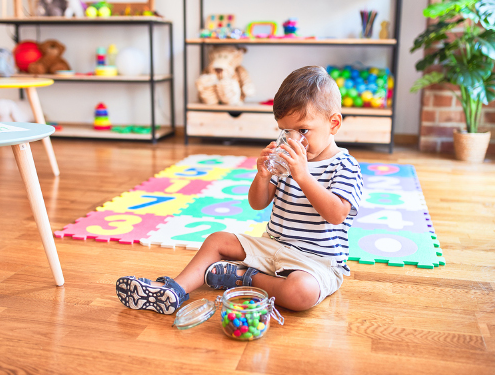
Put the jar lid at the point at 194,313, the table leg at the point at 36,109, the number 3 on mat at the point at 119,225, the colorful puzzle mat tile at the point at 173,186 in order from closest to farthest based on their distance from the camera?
the jar lid at the point at 194,313, the number 3 on mat at the point at 119,225, the colorful puzzle mat tile at the point at 173,186, the table leg at the point at 36,109

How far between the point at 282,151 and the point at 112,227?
0.81 meters

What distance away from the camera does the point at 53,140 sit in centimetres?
338

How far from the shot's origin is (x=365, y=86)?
3.01 meters

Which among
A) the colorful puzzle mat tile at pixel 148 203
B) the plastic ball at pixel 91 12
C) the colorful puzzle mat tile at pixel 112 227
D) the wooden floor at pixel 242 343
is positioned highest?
the plastic ball at pixel 91 12

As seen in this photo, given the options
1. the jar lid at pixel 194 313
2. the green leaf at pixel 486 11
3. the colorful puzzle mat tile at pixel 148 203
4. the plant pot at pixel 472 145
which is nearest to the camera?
the jar lid at pixel 194 313

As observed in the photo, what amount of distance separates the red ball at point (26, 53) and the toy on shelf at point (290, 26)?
5.31 feet

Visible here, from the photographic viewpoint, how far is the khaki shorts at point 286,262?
1.13m

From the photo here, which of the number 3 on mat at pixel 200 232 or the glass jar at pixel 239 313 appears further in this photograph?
the number 3 on mat at pixel 200 232

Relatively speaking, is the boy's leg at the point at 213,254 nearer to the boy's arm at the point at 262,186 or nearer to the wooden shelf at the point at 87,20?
the boy's arm at the point at 262,186

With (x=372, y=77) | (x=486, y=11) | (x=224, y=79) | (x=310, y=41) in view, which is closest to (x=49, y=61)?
(x=224, y=79)

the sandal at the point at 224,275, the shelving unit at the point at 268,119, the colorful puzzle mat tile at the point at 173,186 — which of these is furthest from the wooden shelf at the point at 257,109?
the sandal at the point at 224,275

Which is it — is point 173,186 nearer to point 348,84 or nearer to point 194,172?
point 194,172

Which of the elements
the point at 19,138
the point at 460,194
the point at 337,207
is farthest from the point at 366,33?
the point at 19,138

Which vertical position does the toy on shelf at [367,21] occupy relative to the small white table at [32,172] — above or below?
above
